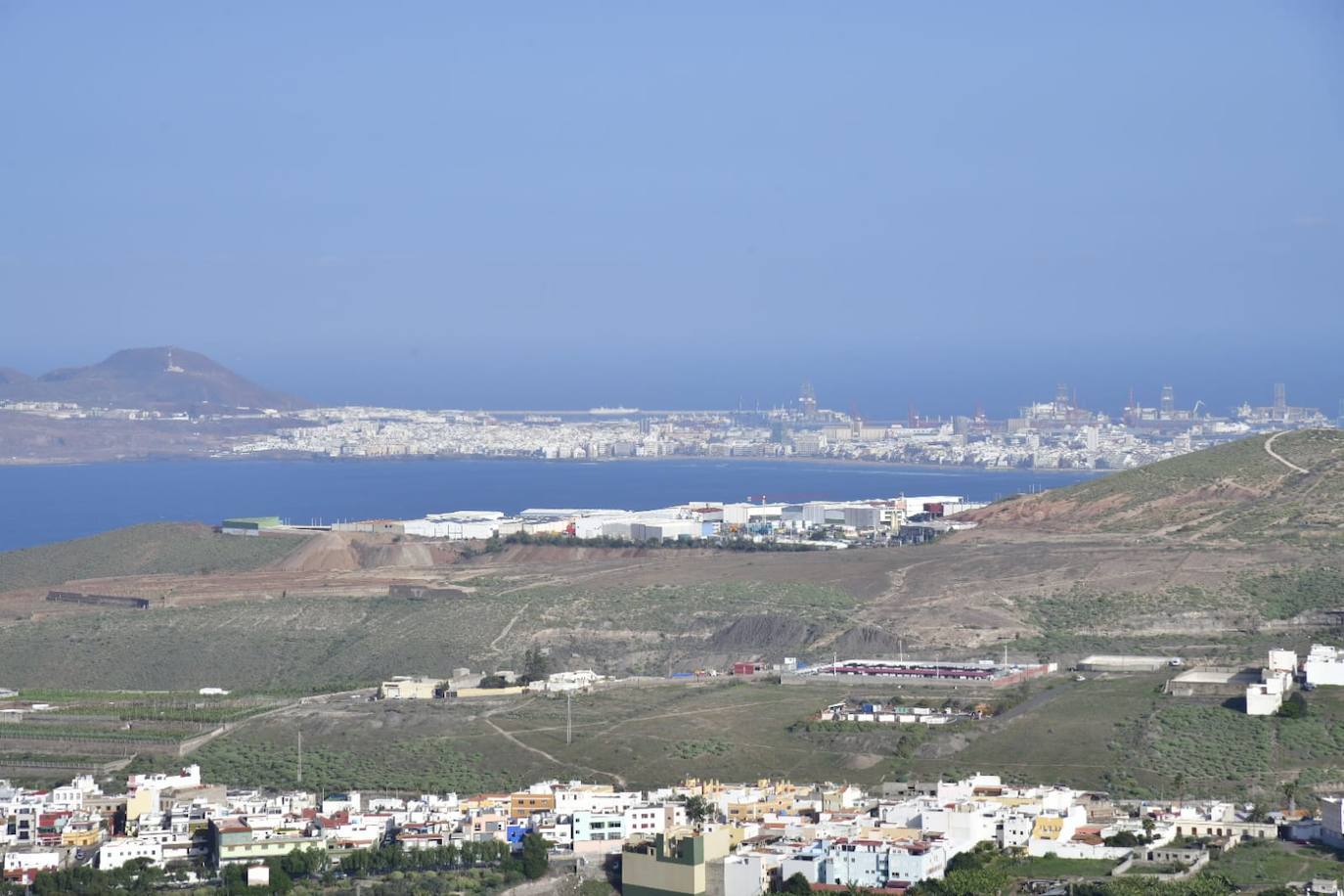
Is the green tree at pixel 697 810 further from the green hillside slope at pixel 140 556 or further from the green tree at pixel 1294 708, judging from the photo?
the green hillside slope at pixel 140 556

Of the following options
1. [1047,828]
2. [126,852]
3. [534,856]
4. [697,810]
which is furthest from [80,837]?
[1047,828]

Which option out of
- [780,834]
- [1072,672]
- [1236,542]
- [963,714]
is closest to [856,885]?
[780,834]

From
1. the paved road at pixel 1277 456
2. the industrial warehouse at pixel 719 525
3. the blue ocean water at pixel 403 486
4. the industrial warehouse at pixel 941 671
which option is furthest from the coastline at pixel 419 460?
the industrial warehouse at pixel 941 671

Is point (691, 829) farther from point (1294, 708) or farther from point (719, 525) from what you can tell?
point (719, 525)

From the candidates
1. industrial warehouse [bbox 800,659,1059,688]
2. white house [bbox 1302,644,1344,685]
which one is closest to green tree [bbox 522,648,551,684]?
industrial warehouse [bbox 800,659,1059,688]

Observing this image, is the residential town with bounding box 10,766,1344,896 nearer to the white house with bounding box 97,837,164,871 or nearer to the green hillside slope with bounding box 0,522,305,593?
the white house with bounding box 97,837,164,871

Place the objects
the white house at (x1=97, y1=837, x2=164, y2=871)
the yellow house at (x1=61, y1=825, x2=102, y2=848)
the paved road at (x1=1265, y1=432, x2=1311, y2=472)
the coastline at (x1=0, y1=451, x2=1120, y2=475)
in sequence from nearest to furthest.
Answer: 1. the white house at (x1=97, y1=837, x2=164, y2=871)
2. the yellow house at (x1=61, y1=825, x2=102, y2=848)
3. the paved road at (x1=1265, y1=432, x2=1311, y2=472)
4. the coastline at (x1=0, y1=451, x2=1120, y2=475)

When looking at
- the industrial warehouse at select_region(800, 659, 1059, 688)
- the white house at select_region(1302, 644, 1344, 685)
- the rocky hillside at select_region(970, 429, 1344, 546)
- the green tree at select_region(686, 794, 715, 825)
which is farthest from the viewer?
the rocky hillside at select_region(970, 429, 1344, 546)
